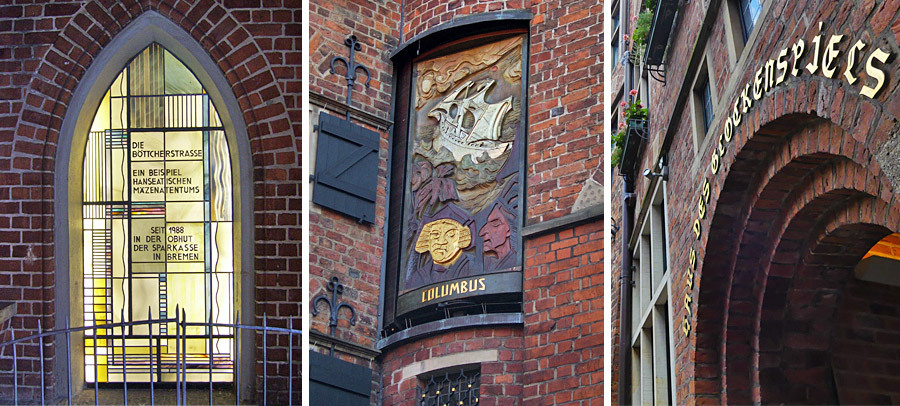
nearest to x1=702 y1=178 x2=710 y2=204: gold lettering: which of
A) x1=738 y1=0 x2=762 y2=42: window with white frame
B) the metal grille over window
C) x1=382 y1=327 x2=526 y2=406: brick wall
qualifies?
x1=738 y1=0 x2=762 y2=42: window with white frame

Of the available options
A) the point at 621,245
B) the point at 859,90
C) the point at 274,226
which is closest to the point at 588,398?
the point at 859,90

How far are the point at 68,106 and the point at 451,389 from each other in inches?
116

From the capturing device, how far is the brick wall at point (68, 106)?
5609 mm

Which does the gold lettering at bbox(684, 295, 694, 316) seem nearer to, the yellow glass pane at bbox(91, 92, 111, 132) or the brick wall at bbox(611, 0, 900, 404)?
the brick wall at bbox(611, 0, 900, 404)

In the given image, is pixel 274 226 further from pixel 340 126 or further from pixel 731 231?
pixel 731 231

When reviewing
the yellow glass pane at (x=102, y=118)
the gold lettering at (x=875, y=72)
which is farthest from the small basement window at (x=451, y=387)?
the yellow glass pane at (x=102, y=118)

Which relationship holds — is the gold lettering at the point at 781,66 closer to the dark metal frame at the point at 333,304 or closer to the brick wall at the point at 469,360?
the brick wall at the point at 469,360

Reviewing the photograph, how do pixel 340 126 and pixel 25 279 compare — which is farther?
pixel 25 279

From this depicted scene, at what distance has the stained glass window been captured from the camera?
18.8 ft

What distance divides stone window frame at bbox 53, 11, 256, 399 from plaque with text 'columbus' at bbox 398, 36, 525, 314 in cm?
130

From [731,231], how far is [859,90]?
2.19m

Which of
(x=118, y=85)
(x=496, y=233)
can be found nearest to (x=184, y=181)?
(x=118, y=85)

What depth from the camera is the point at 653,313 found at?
6.94 m

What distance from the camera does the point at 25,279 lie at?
19.0 ft
